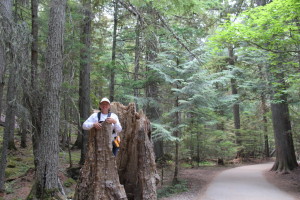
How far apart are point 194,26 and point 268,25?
4.18m

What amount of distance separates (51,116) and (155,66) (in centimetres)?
681

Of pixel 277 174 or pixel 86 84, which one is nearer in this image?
pixel 86 84

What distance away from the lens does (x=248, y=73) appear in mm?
19547

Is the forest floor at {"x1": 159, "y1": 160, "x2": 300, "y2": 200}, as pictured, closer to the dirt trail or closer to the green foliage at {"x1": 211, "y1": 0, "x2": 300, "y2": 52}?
the dirt trail

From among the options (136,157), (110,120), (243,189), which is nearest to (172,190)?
(243,189)

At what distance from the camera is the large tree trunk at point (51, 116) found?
6.61 metres

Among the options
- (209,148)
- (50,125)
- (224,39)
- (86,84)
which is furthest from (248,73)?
(50,125)

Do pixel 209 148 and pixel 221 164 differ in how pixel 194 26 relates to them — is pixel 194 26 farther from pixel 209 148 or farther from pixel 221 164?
pixel 221 164

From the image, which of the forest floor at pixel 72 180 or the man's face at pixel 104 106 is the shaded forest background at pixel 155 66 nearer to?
the forest floor at pixel 72 180

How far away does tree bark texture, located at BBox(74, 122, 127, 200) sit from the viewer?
452 cm

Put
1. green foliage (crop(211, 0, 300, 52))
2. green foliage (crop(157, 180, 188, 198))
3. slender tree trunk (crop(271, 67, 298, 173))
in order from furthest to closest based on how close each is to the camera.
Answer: slender tree trunk (crop(271, 67, 298, 173))
green foliage (crop(157, 180, 188, 198))
green foliage (crop(211, 0, 300, 52))

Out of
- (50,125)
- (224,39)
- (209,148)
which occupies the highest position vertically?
(224,39)

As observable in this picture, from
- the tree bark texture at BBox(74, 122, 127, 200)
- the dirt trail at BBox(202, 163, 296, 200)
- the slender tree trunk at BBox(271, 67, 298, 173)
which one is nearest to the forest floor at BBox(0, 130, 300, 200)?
the dirt trail at BBox(202, 163, 296, 200)

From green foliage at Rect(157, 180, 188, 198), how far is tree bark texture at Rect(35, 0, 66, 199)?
5475 millimetres
